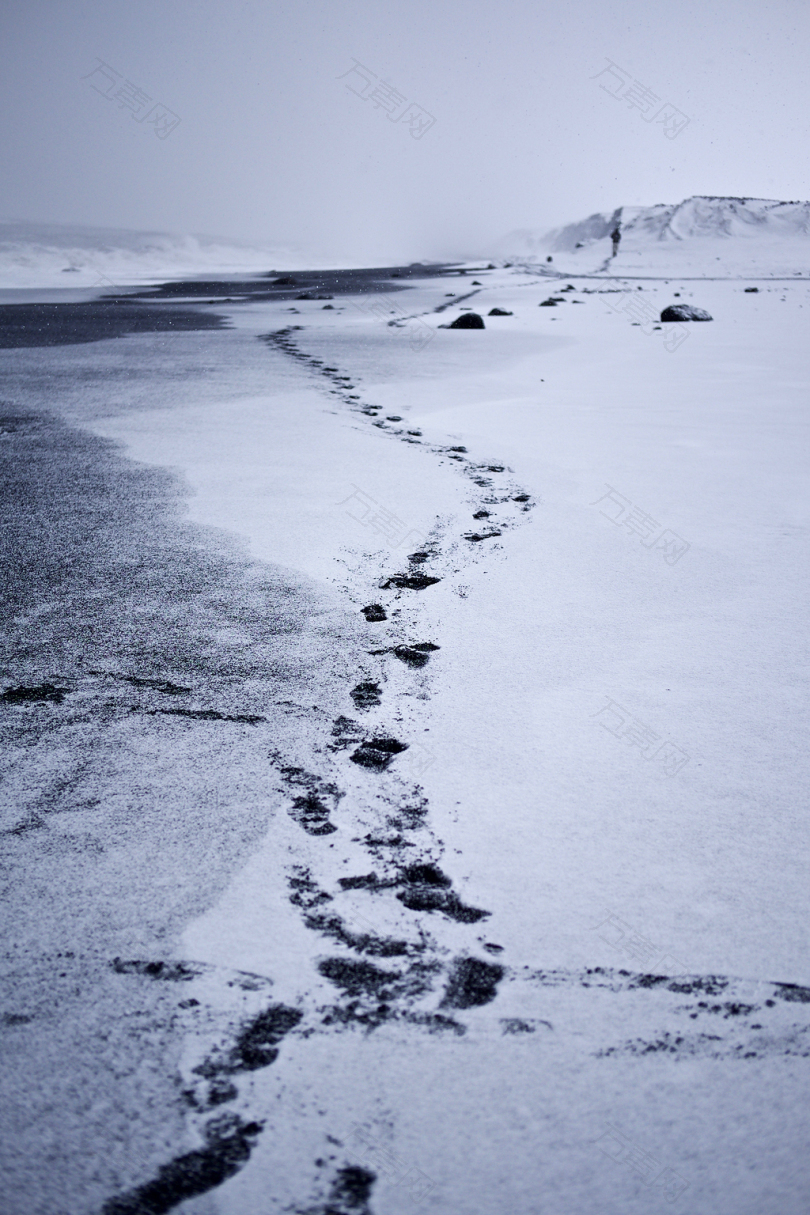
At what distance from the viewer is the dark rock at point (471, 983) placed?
796mm

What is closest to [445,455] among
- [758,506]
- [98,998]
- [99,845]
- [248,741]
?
[758,506]

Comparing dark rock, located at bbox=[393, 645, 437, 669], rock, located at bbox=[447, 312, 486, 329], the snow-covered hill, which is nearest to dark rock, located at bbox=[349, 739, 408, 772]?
dark rock, located at bbox=[393, 645, 437, 669]

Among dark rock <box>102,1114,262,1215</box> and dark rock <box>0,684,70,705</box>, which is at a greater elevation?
dark rock <box>0,684,70,705</box>

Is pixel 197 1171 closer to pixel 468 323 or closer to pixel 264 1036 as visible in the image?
pixel 264 1036

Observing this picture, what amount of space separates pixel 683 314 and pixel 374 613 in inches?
255

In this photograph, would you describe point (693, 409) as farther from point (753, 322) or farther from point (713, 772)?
point (753, 322)

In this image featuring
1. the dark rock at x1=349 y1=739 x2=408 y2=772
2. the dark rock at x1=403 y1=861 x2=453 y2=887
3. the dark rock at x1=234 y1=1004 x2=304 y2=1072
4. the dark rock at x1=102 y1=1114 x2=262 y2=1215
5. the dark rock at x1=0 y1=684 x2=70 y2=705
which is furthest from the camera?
the dark rock at x1=0 y1=684 x2=70 y2=705

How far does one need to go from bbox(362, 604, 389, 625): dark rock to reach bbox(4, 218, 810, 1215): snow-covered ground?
22 mm

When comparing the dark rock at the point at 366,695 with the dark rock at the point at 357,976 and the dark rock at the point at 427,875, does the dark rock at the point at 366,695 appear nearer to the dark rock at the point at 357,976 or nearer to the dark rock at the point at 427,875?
the dark rock at the point at 427,875

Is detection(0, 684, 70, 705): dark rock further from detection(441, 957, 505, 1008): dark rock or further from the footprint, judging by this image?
detection(441, 957, 505, 1008): dark rock

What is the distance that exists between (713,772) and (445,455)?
1.70 metres

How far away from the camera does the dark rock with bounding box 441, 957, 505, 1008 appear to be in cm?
80

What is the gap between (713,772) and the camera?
112 cm

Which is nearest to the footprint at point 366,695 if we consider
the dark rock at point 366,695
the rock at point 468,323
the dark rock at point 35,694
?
the dark rock at point 366,695
